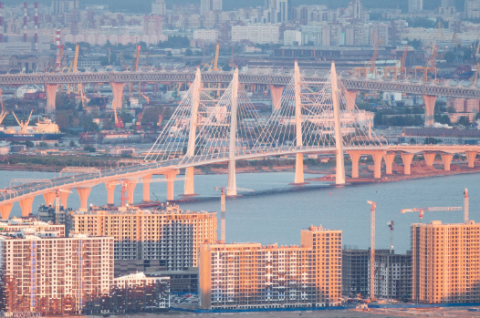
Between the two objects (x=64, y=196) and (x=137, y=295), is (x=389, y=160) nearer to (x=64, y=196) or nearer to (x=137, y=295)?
(x=64, y=196)

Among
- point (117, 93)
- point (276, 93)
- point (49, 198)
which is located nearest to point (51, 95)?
point (117, 93)

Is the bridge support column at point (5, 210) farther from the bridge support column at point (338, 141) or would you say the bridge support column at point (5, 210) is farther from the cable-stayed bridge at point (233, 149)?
the bridge support column at point (338, 141)

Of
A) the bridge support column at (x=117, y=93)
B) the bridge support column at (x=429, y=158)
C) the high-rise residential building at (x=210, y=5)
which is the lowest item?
the bridge support column at (x=429, y=158)

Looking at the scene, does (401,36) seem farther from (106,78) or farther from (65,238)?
(65,238)

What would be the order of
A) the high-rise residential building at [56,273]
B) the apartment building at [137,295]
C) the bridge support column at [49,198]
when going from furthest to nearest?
the bridge support column at [49,198] < the apartment building at [137,295] < the high-rise residential building at [56,273]

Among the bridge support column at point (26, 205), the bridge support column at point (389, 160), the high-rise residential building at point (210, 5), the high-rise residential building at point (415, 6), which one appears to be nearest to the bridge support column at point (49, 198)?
the bridge support column at point (26, 205)
